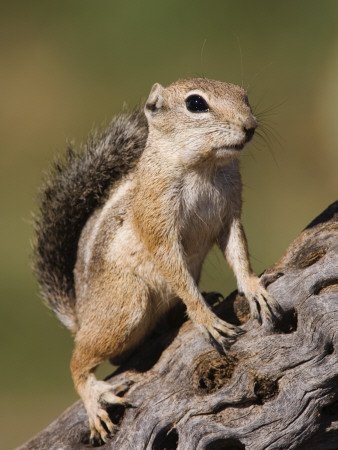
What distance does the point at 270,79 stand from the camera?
22.9ft

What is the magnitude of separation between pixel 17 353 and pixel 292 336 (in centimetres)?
378

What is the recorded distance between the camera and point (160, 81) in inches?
278

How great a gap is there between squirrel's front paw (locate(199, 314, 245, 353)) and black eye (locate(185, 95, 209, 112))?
801mm

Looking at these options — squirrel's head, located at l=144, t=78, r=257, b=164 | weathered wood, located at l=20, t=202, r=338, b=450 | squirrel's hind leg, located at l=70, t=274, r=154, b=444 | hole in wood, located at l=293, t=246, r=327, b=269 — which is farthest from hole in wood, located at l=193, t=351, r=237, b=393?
squirrel's head, located at l=144, t=78, r=257, b=164

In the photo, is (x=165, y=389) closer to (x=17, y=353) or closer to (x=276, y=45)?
(x=17, y=353)

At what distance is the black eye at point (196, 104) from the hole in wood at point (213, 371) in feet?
3.06

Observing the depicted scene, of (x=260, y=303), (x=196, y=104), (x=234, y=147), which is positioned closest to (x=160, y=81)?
(x=196, y=104)

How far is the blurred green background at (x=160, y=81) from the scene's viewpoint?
656 centimetres

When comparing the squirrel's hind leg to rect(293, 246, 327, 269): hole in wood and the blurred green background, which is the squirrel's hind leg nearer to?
rect(293, 246, 327, 269): hole in wood

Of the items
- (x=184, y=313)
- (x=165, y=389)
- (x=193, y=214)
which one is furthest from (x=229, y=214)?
(x=165, y=389)

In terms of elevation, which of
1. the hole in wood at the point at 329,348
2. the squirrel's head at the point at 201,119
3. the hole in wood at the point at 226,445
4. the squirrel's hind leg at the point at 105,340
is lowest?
the hole in wood at the point at 226,445

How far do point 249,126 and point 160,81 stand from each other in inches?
188

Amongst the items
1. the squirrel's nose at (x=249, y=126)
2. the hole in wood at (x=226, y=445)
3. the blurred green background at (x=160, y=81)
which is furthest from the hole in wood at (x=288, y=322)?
the blurred green background at (x=160, y=81)

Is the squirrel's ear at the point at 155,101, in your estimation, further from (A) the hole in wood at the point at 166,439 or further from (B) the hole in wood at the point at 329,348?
(A) the hole in wood at the point at 166,439
